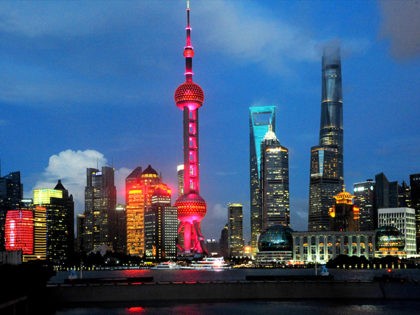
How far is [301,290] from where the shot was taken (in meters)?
96.7

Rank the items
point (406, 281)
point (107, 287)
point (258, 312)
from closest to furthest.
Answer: point (258, 312)
point (107, 287)
point (406, 281)

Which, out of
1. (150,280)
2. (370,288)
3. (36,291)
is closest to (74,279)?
(150,280)

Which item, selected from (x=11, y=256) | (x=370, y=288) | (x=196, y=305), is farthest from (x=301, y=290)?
(x=11, y=256)

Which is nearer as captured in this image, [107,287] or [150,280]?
[107,287]

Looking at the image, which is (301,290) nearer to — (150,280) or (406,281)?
(406,281)

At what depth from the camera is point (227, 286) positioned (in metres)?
96.9

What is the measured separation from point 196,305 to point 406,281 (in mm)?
32488

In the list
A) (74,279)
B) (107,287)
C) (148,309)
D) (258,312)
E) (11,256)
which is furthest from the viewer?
(11,256)


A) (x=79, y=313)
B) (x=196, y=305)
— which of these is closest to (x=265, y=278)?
(x=196, y=305)

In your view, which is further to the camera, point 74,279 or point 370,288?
point 74,279

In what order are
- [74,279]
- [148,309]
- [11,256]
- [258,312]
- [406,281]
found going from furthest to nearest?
[11,256] → [74,279] → [406,281] → [148,309] → [258,312]

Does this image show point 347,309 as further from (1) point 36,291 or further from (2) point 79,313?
(1) point 36,291

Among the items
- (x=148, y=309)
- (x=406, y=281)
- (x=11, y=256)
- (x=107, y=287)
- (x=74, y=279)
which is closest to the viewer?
(x=148, y=309)

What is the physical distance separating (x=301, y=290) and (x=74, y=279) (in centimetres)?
3634
